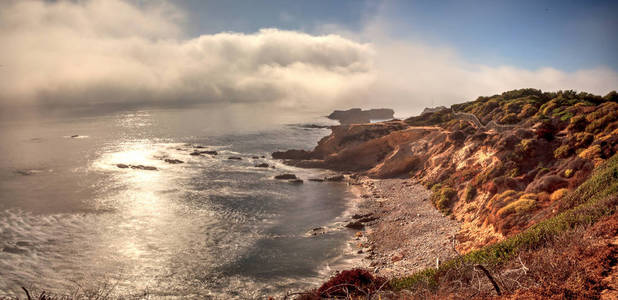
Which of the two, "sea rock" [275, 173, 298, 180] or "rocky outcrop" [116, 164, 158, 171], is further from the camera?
"rocky outcrop" [116, 164, 158, 171]

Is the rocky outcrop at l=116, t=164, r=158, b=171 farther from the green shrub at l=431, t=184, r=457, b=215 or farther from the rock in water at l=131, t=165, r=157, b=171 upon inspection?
the green shrub at l=431, t=184, r=457, b=215

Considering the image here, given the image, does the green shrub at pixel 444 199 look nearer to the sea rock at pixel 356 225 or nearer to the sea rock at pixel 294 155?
the sea rock at pixel 356 225

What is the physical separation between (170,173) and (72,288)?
131ft

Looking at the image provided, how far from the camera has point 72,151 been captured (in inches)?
3322

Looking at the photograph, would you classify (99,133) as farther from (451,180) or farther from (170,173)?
(451,180)

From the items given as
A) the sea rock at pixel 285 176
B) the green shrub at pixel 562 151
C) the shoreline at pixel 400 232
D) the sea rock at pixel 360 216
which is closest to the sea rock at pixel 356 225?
the shoreline at pixel 400 232

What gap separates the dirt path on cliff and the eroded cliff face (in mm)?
1652

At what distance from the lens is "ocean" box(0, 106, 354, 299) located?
25.6 metres

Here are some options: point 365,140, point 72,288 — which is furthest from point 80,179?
point 365,140

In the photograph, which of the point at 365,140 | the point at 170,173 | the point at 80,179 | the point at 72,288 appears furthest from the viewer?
the point at 365,140

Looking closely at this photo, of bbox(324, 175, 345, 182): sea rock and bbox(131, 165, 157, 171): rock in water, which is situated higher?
bbox(324, 175, 345, 182): sea rock

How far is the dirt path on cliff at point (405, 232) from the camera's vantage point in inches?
962

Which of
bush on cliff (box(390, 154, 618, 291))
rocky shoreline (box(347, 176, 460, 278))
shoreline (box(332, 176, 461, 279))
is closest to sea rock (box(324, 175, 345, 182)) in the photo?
rocky shoreline (box(347, 176, 460, 278))

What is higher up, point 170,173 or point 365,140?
point 365,140
